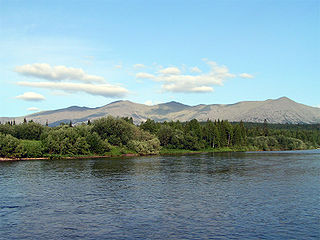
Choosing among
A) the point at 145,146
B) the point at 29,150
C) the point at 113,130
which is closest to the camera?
the point at 29,150

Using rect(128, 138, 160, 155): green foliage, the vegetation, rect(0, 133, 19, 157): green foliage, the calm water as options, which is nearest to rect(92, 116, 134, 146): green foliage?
the vegetation

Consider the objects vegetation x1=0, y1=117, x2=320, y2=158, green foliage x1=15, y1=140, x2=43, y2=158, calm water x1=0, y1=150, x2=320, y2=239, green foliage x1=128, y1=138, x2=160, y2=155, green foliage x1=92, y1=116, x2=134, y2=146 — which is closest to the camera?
calm water x1=0, y1=150, x2=320, y2=239

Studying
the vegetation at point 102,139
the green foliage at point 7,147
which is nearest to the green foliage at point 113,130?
the vegetation at point 102,139

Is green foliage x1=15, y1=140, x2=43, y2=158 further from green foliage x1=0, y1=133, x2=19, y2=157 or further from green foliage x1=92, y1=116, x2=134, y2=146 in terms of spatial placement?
green foliage x1=92, y1=116, x2=134, y2=146

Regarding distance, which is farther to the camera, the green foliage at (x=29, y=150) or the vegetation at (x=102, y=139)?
the vegetation at (x=102, y=139)

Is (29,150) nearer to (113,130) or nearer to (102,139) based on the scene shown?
(102,139)

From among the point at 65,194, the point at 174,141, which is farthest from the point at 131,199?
the point at 174,141

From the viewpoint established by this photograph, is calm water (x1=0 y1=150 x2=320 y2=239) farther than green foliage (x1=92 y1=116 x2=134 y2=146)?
No

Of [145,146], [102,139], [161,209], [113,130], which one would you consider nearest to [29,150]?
[102,139]

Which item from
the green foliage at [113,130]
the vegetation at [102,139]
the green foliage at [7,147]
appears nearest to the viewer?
the green foliage at [7,147]

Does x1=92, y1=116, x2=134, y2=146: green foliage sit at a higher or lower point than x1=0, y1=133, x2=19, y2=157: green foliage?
higher

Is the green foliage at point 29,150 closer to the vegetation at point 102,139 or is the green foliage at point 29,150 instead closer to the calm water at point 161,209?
the vegetation at point 102,139

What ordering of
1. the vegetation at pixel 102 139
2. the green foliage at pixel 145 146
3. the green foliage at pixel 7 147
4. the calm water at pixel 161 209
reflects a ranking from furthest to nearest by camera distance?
the green foliage at pixel 145 146, the vegetation at pixel 102 139, the green foliage at pixel 7 147, the calm water at pixel 161 209

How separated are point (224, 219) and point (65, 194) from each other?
82.7ft
